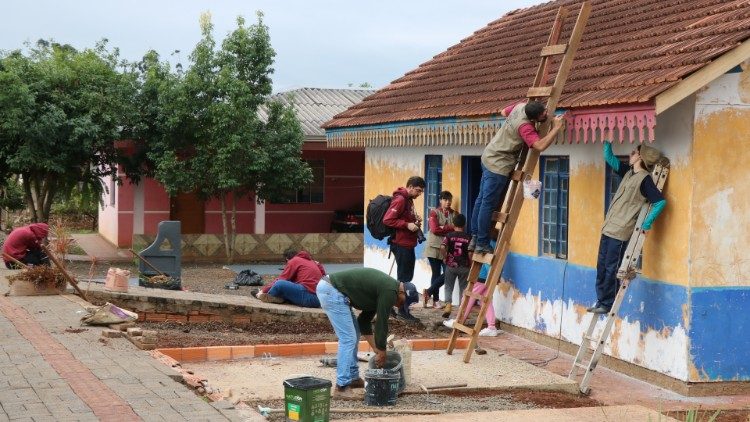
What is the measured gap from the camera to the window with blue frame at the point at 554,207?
13.2 metres

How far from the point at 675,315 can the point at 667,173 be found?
1454mm

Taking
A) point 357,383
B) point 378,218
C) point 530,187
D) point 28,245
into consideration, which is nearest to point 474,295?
point 530,187

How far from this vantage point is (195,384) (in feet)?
31.8

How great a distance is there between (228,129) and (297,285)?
12.1 meters

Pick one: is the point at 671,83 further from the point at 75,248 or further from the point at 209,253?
the point at 75,248

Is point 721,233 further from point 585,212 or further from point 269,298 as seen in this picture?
point 269,298

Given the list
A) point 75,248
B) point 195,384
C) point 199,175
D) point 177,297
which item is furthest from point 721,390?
point 75,248

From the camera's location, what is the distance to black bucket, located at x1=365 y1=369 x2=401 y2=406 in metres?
9.45

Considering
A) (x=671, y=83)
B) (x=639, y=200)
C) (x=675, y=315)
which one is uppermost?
(x=671, y=83)

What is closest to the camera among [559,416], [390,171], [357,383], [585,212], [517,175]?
[559,416]

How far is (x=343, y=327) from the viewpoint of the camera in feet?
32.7

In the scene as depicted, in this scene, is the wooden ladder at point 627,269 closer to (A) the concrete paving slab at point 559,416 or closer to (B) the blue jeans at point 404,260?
(A) the concrete paving slab at point 559,416

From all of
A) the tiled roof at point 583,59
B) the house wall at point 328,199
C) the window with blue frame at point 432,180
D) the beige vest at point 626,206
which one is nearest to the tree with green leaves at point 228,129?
the house wall at point 328,199

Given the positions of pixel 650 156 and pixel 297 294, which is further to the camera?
pixel 297 294
